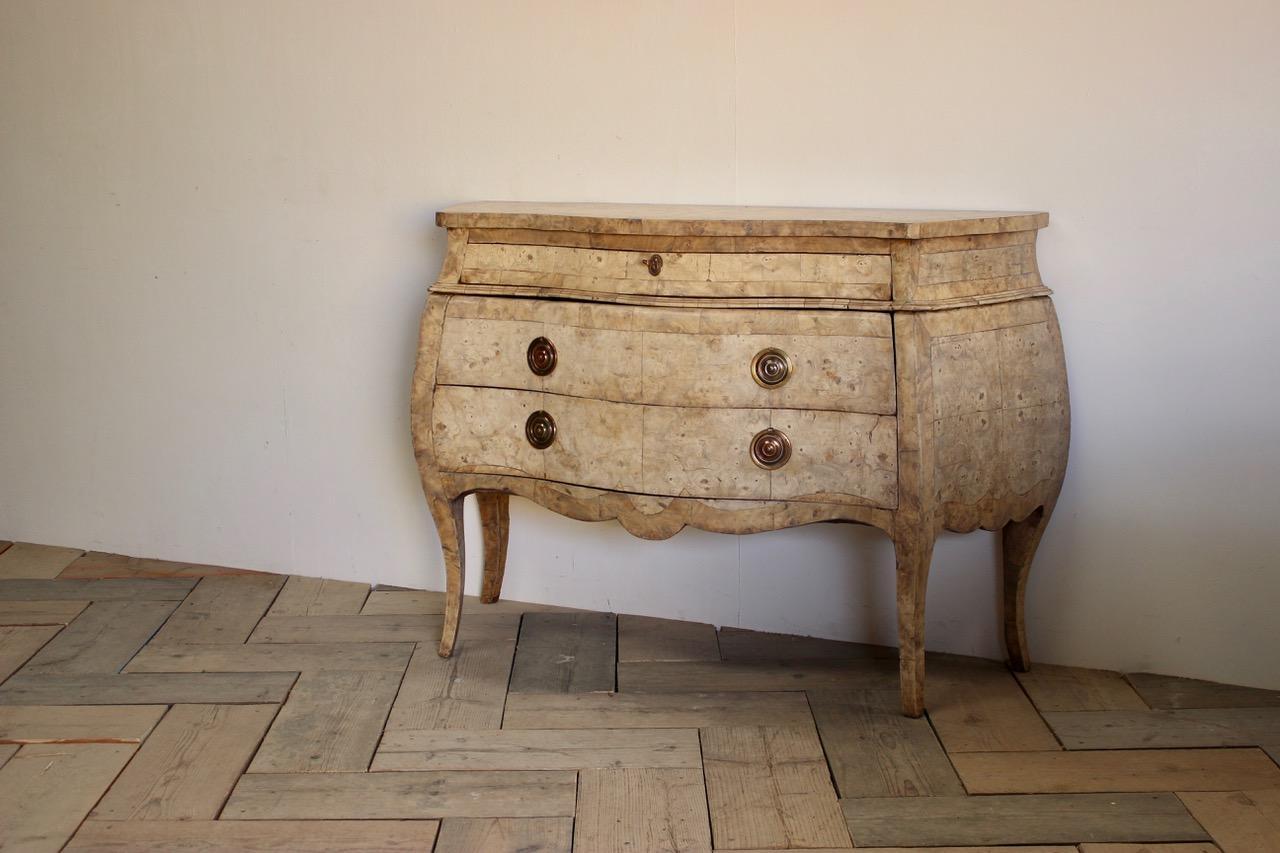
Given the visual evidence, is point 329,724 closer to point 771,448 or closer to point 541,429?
point 541,429

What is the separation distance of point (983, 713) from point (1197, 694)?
43 centimetres

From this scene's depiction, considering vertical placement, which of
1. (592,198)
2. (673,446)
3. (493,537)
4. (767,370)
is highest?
(592,198)

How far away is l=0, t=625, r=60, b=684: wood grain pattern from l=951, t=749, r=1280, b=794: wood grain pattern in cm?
191

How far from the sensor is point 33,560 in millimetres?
3262

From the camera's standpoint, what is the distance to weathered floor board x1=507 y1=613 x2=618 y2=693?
8.32ft

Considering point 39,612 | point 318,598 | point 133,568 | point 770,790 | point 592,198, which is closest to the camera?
point 770,790

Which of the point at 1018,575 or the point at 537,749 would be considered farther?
the point at 1018,575

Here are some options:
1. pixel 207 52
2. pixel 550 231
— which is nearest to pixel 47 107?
pixel 207 52

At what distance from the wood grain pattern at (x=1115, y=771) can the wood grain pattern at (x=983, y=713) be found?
0.04 m

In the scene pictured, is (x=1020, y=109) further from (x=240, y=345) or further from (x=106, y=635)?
(x=106, y=635)

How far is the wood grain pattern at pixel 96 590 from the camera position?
3008 millimetres

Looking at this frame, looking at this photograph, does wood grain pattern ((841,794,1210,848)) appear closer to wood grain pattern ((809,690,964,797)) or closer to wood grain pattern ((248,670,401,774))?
wood grain pattern ((809,690,964,797))

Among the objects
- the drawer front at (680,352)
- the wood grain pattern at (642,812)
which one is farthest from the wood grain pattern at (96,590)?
the wood grain pattern at (642,812)

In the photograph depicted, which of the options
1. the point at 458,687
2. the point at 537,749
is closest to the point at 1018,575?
the point at 537,749
